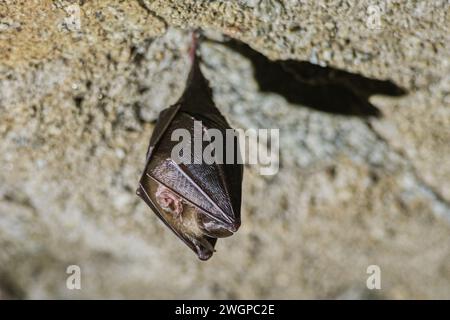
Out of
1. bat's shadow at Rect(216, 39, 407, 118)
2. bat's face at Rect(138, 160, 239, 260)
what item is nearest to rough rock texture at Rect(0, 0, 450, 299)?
bat's shadow at Rect(216, 39, 407, 118)

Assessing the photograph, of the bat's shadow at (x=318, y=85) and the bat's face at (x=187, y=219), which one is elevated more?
the bat's shadow at (x=318, y=85)

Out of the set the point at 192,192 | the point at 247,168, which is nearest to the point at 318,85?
the point at 247,168

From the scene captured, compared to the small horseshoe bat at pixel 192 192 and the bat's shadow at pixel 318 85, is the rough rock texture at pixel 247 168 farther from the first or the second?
the small horseshoe bat at pixel 192 192

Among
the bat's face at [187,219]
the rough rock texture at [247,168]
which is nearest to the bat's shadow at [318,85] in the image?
the rough rock texture at [247,168]

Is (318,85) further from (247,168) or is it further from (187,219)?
(187,219)

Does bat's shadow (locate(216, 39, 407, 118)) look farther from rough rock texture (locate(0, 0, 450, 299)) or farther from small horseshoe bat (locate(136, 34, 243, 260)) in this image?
small horseshoe bat (locate(136, 34, 243, 260))
